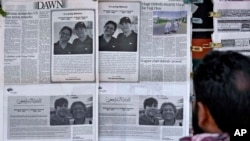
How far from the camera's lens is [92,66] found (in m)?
1.99

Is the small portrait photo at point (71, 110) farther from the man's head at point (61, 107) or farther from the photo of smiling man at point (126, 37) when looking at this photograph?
the photo of smiling man at point (126, 37)

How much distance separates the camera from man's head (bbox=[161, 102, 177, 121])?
201 centimetres

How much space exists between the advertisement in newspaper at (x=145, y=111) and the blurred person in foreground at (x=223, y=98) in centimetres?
86

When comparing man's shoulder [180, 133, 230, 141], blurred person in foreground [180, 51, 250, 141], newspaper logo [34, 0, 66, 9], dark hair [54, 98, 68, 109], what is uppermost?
newspaper logo [34, 0, 66, 9]

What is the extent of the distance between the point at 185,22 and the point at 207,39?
113 mm

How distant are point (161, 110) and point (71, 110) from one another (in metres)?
0.36

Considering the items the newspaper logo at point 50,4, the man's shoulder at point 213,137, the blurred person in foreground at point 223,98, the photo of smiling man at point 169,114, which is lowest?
the photo of smiling man at point 169,114

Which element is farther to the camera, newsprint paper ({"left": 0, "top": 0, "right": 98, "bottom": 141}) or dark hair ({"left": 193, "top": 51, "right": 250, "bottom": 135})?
newsprint paper ({"left": 0, "top": 0, "right": 98, "bottom": 141})

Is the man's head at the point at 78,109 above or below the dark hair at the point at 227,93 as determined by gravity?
below

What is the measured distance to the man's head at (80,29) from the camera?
1.99 m

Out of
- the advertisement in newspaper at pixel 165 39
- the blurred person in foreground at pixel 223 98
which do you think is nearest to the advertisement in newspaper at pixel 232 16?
the advertisement in newspaper at pixel 165 39

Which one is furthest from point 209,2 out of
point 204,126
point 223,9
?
point 204,126

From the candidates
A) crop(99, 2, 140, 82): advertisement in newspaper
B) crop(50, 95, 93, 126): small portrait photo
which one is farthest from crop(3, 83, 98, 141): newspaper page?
crop(99, 2, 140, 82): advertisement in newspaper

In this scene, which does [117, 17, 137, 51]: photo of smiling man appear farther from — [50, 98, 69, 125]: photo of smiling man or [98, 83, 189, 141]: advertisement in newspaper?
[50, 98, 69, 125]: photo of smiling man
